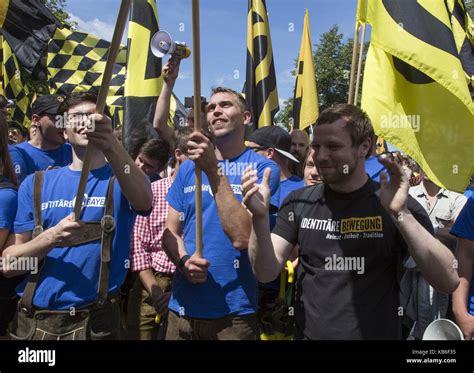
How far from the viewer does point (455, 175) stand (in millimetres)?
3207

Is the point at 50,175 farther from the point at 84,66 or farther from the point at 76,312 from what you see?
the point at 84,66

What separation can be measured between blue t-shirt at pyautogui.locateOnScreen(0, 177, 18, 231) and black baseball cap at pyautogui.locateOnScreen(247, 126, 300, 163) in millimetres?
2107

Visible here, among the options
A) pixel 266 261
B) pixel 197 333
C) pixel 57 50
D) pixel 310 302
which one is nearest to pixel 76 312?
pixel 197 333

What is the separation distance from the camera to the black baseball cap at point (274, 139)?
14.0 feet

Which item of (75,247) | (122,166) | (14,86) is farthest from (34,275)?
(14,86)

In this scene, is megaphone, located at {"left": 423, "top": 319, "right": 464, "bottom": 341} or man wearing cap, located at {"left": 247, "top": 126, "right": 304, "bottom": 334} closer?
megaphone, located at {"left": 423, "top": 319, "right": 464, "bottom": 341}

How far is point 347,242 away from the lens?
2385 mm

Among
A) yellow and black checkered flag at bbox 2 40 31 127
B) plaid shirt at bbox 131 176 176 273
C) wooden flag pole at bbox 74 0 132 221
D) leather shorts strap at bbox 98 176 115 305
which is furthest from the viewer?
yellow and black checkered flag at bbox 2 40 31 127

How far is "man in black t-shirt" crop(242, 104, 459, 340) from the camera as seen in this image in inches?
88.5

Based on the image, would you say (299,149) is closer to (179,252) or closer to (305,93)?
(305,93)

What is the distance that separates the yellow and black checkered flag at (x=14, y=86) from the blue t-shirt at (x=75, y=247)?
4.68 meters

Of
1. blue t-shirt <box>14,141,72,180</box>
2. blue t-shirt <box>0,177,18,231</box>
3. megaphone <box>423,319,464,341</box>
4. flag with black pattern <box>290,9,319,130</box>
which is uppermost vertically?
flag with black pattern <box>290,9,319,130</box>
